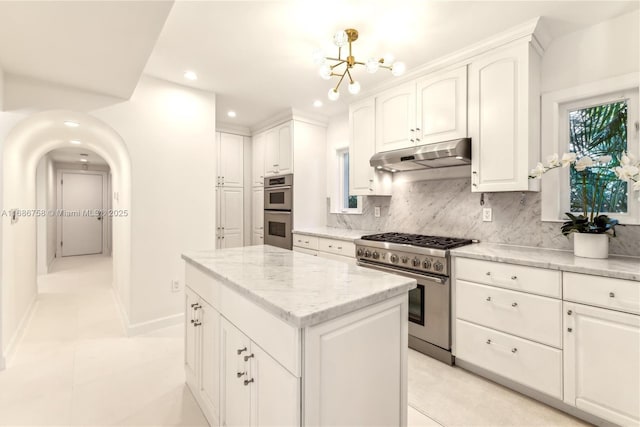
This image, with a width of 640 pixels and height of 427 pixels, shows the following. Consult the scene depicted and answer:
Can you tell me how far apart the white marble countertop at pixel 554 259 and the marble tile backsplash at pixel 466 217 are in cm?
11

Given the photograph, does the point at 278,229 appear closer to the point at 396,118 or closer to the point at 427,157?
the point at 396,118

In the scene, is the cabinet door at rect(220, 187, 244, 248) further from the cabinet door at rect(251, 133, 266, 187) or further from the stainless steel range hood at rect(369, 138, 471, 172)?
the stainless steel range hood at rect(369, 138, 471, 172)

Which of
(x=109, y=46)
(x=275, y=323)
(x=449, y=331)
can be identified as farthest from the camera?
(x=449, y=331)

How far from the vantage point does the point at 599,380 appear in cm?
168

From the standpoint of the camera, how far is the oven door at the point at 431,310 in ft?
7.70

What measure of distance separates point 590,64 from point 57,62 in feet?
12.4

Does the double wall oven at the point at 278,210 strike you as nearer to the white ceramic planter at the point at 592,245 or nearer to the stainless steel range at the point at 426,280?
the stainless steel range at the point at 426,280

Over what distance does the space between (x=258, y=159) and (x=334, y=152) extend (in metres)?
1.24

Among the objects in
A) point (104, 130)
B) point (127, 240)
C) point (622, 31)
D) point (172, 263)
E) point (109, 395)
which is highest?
point (622, 31)

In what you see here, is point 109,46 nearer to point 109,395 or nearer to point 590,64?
point 109,395

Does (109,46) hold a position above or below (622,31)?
below

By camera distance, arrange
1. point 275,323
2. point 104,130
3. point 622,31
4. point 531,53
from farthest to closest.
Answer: point 104,130
point 531,53
point 622,31
point 275,323

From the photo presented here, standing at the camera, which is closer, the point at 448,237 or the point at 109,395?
the point at 109,395

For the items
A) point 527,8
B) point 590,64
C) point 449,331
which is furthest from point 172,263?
point 590,64
